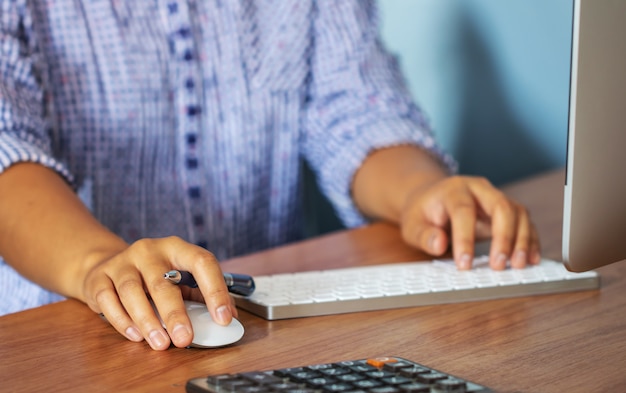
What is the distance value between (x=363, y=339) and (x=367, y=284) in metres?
0.12

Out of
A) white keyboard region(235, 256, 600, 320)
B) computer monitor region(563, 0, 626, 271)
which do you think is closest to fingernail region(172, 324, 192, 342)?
white keyboard region(235, 256, 600, 320)

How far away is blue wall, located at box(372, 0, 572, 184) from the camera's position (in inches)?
63.7

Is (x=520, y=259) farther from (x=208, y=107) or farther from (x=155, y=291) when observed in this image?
(x=208, y=107)

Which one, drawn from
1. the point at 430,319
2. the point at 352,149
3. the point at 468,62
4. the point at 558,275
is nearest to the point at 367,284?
the point at 430,319

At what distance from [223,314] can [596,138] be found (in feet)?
0.95

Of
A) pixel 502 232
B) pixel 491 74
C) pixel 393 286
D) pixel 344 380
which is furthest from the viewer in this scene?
pixel 491 74

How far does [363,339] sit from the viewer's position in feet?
2.22

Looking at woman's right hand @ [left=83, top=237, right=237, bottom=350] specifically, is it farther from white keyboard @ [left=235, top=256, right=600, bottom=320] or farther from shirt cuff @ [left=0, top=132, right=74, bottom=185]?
shirt cuff @ [left=0, top=132, right=74, bottom=185]

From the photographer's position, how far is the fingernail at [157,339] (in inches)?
25.2

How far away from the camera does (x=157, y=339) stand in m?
0.64

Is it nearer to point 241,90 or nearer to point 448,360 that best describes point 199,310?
point 448,360

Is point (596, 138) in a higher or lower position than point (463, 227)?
higher

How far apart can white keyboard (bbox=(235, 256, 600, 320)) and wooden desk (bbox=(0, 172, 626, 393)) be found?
10 mm

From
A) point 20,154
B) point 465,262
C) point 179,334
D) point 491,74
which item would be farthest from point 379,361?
point 491,74
